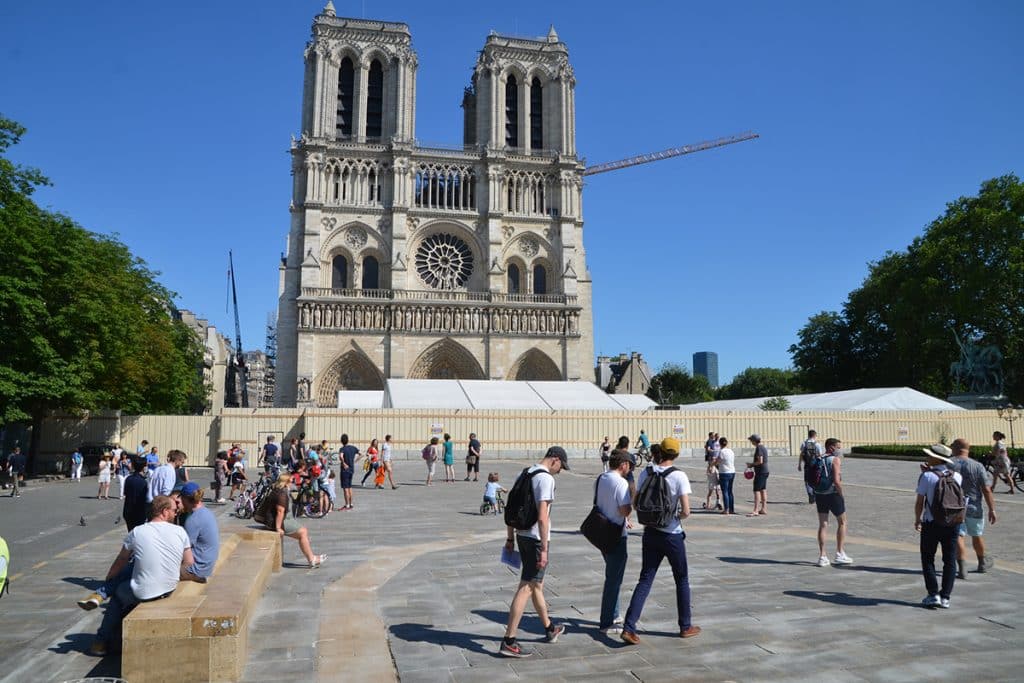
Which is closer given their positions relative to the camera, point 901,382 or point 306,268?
point 306,268

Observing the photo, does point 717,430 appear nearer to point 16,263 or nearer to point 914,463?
point 914,463

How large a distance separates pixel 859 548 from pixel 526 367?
1411 inches

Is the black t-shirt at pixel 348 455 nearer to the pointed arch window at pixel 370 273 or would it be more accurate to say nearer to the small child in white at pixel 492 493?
the small child in white at pixel 492 493

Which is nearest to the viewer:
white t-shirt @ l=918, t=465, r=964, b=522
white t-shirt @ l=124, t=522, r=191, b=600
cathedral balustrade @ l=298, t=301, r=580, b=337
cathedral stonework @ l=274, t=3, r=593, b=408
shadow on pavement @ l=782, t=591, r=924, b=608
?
white t-shirt @ l=124, t=522, r=191, b=600

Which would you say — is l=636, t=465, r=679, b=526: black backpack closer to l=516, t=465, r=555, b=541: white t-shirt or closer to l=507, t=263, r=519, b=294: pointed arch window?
l=516, t=465, r=555, b=541: white t-shirt

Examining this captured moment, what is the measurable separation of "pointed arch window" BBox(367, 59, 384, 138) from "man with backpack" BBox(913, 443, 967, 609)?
1742 inches

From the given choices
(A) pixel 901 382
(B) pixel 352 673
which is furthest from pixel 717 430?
(B) pixel 352 673

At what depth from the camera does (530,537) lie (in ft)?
15.7

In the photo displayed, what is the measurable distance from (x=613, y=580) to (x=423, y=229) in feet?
134

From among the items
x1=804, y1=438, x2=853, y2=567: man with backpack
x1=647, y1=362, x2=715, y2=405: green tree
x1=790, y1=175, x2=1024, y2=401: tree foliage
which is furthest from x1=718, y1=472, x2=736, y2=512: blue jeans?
x1=647, y1=362, x2=715, y2=405: green tree

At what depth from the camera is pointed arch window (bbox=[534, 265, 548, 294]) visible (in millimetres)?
46375

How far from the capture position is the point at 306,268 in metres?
41.4

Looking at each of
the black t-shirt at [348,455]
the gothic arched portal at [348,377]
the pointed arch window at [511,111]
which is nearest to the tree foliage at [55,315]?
the black t-shirt at [348,455]

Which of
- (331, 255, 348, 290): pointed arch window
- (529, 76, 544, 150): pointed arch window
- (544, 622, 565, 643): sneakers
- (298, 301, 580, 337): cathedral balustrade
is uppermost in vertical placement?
(529, 76, 544, 150): pointed arch window
